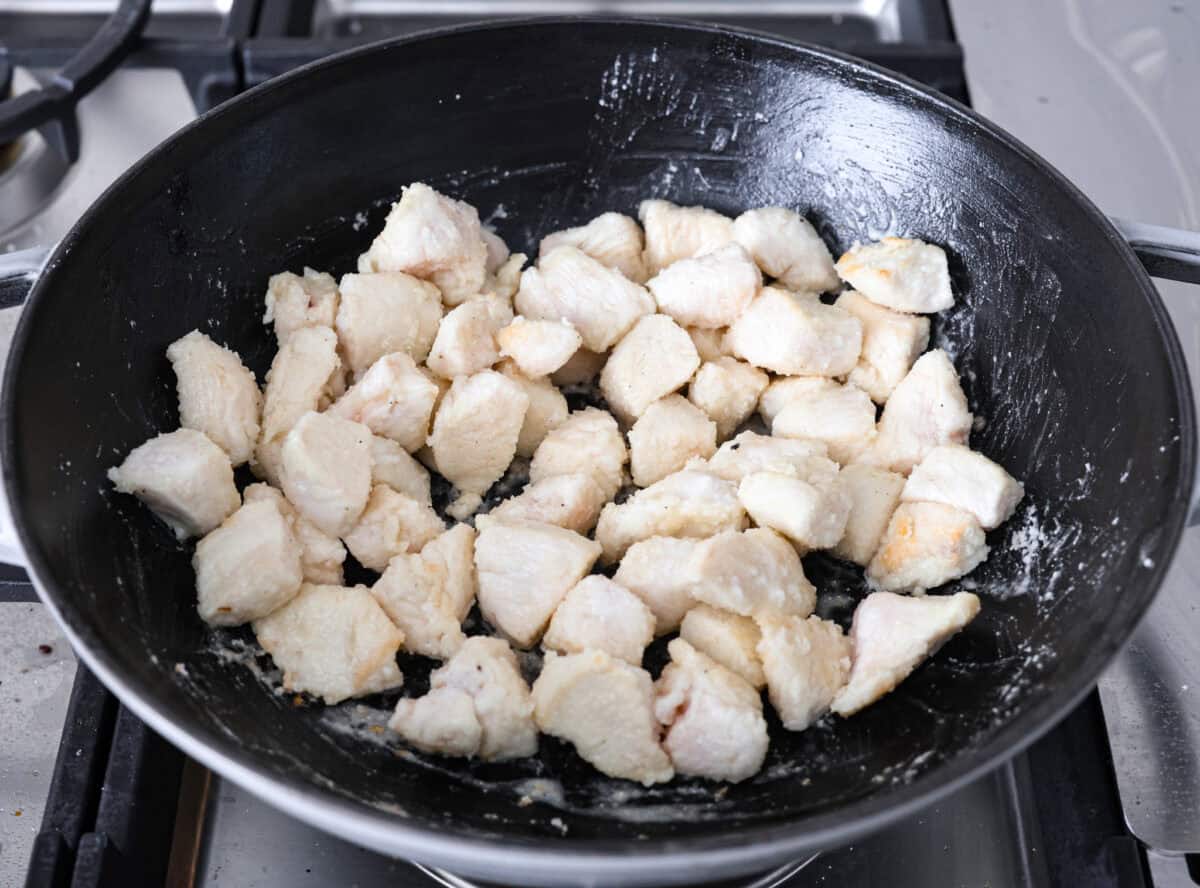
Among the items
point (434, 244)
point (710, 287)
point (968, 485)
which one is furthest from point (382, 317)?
point (968, 485)

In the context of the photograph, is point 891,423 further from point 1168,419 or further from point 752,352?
point 1168,419

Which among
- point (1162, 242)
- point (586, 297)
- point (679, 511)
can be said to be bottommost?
point (679, 511)

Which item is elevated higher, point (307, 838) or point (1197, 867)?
point (1197, 867)

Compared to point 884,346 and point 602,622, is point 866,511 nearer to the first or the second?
point 884,346

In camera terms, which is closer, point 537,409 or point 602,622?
point 602,622

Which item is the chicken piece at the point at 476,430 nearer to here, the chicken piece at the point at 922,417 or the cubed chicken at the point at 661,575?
the cubed chicken at the point at 661,575

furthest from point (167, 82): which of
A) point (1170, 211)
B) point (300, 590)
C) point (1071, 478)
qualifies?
point (1170, 211)
